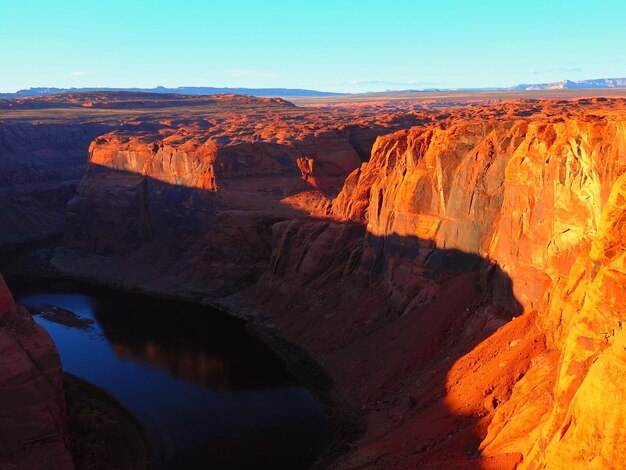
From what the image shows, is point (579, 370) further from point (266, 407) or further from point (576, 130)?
point (266, 407)

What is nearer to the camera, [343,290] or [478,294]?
[478,294]

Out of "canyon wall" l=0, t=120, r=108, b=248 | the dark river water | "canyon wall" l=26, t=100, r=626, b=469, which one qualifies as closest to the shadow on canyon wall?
"canyon wall" l=26, t=100, r=626, b=469

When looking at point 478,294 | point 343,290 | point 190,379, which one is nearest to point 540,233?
point 478,294

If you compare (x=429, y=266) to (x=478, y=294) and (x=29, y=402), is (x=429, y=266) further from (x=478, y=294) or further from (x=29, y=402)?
(x=29, y=402)

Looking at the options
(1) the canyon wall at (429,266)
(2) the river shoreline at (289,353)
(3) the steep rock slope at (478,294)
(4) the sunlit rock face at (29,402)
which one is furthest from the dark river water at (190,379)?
(4) the sunlit rock face at (29,402)

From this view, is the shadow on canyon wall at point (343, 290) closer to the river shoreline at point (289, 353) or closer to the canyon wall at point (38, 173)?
the river shoreline at point (289, 353)

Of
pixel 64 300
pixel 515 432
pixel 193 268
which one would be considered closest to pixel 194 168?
pixel 193 268

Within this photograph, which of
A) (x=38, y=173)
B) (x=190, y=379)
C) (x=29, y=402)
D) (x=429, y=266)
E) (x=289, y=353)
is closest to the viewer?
(x=29, y=402)

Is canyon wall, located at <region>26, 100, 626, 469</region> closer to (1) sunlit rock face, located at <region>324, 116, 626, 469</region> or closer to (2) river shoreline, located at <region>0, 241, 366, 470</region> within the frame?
(1) sunlit rock face, located at <region>324, 116, 626, 469</region>
